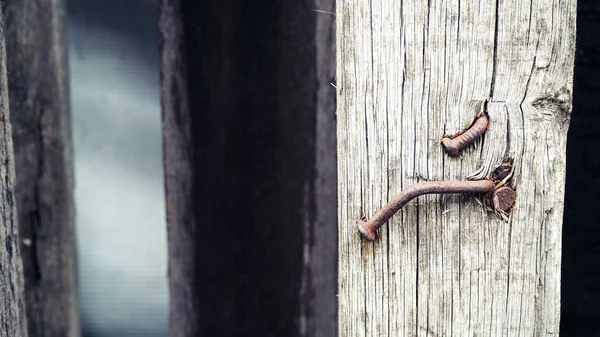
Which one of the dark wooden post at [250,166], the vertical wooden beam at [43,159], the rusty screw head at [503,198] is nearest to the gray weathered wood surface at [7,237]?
the dark wooden post at [250,166]

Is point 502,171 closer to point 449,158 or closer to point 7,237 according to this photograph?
point 449,158

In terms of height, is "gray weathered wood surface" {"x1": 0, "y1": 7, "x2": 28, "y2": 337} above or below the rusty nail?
below

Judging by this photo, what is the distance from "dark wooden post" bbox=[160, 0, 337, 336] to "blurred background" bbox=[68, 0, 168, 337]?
0.31 m

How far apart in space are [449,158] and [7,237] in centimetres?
68

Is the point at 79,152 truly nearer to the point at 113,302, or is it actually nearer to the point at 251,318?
the point at 113,302

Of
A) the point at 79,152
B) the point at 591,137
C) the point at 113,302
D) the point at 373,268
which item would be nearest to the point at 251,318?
the point at 113,302

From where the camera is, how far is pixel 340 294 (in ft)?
→ 2.54

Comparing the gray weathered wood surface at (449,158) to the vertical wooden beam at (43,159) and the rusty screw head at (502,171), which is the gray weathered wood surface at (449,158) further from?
the vertical wooden beam at (43,159)

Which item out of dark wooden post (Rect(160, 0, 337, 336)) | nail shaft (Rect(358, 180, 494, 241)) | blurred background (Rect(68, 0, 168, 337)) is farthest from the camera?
blurred background (Rect(68, 0, 168, 337))

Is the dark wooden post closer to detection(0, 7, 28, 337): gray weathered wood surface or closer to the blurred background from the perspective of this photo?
the blurred background

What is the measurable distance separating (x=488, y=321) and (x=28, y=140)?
1.23 metres

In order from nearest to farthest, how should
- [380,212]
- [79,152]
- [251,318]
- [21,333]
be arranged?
[380,212] < [21,333] < [251,318] < [79,152]

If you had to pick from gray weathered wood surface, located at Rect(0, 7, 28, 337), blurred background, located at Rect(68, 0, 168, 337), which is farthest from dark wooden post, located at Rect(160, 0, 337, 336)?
gray weathered wood surface, located at Rect(0, 7, 28, 337)

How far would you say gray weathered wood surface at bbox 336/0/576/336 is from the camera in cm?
71
